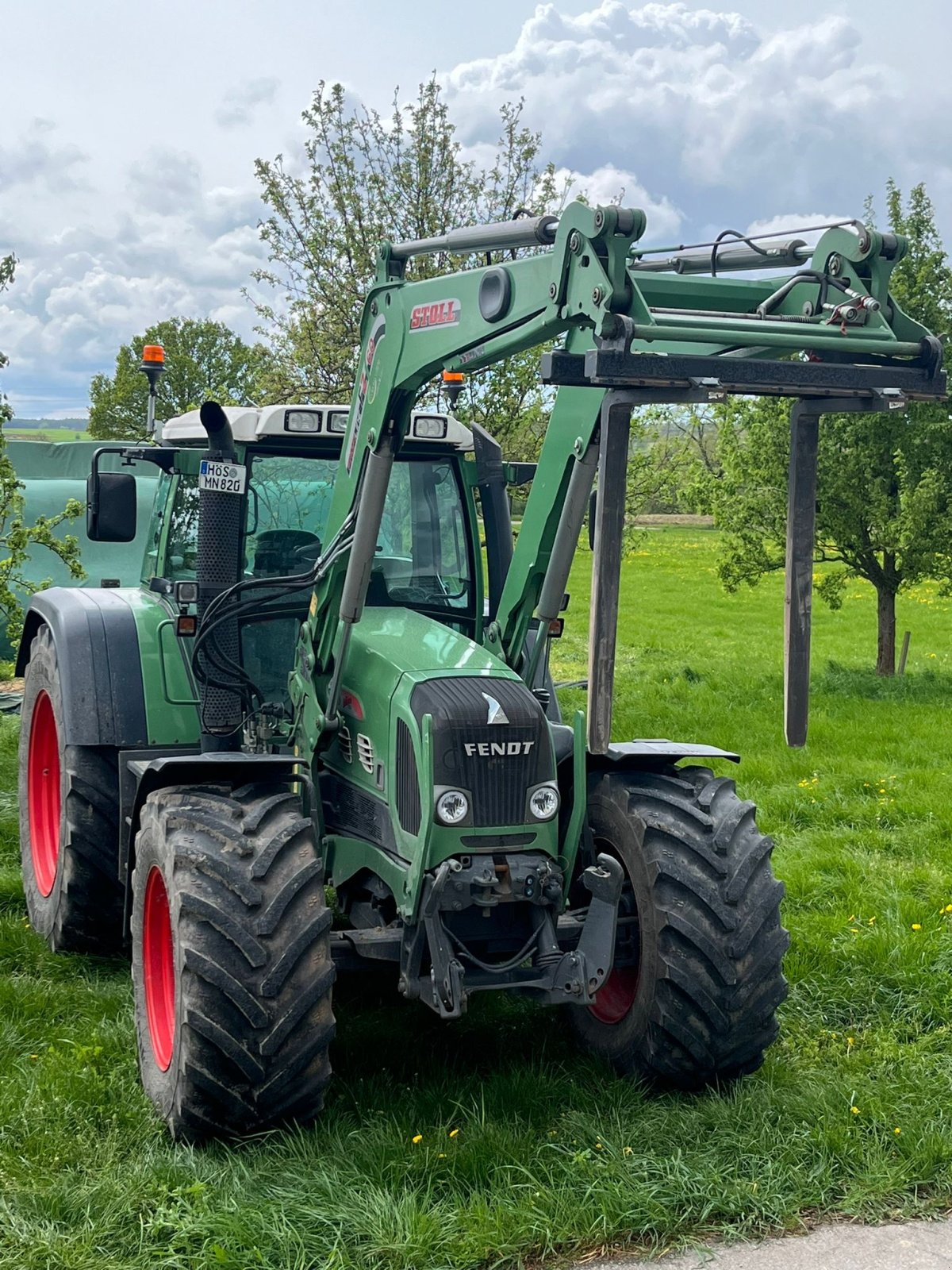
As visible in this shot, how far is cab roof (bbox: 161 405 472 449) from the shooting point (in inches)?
229

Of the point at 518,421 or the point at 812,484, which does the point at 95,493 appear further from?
the point at 518,421

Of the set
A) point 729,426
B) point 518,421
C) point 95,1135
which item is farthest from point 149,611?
point 729,426

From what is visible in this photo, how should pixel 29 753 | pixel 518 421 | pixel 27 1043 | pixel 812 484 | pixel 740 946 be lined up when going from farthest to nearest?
pixel 518 421 → pixel 29 753 → pixel 27 1043 → pixel 740 946 → pixel 812 484

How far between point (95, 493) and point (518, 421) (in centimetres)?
747

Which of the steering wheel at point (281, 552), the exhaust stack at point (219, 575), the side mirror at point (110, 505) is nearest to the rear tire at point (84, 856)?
the exhaust stack at point (219, 575)

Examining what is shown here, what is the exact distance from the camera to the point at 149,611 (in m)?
6.29

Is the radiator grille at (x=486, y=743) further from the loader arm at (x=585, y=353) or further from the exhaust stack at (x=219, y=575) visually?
the exhaust stack at (x=219, y=575)

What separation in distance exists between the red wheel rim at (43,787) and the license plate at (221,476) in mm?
1905

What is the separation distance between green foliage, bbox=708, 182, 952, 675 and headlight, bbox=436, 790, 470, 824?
31.7 ft

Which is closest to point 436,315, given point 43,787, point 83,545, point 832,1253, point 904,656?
point 832,1253

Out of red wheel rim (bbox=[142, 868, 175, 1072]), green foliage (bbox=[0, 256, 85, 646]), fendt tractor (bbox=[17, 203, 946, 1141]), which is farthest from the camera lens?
green foliage (bbox=[0, 256, 85, 646])

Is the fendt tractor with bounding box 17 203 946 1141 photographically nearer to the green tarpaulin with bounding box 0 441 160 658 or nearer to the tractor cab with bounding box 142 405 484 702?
the tractor cab with bounding box 142 405 484 702

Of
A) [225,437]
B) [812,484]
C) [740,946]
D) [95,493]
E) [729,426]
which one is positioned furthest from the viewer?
[729,426]

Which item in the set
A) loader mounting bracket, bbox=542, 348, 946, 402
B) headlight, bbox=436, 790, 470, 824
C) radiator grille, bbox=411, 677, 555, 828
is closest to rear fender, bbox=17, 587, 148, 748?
radiator grille, bbox=411, 677, 555, 828
